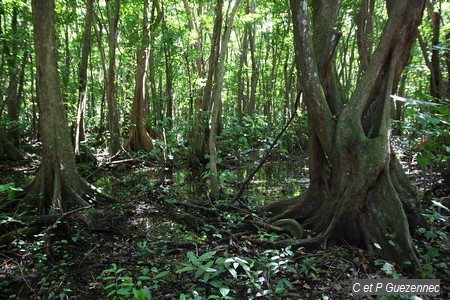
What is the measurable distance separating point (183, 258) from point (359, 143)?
2864 millimetres

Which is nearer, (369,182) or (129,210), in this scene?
(369,182)

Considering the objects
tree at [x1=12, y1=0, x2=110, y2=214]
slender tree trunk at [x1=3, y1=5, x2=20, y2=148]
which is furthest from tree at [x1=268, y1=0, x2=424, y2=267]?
slender tree trunk at [x1=3, y1=5, x2=20, y2=148]

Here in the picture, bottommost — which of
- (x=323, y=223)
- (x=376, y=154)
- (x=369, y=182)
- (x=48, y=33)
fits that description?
(x=323, y=223)

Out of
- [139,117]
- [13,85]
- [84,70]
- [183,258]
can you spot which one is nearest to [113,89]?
[84,70]

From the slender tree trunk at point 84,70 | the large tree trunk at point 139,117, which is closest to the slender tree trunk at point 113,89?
the slender tree trunk at point 84,70

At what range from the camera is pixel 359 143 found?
4.18 meters

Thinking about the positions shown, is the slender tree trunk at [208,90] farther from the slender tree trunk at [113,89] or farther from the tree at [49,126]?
the tree at [49,126]

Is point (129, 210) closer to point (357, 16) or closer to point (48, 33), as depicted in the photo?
point (48, 33)

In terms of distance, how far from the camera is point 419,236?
14.4ft

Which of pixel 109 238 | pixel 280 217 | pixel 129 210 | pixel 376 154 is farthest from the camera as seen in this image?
pixel 129 210

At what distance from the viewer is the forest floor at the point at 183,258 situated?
3086mm

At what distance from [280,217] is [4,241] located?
13.7ft

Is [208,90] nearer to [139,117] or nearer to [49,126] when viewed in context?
[139,117]

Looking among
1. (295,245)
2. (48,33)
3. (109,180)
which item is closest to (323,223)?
(295,245)
